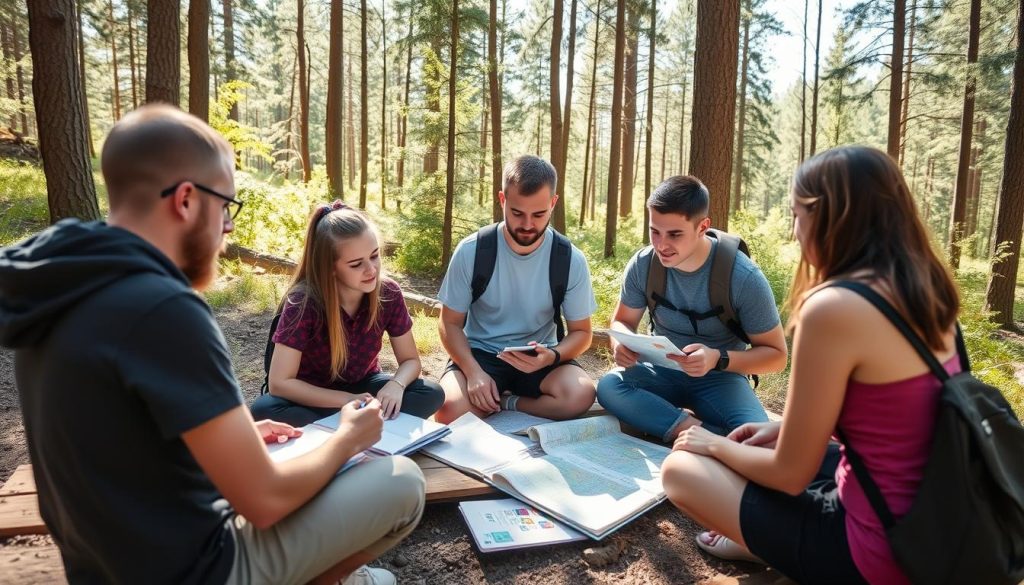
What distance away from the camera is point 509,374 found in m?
3.83

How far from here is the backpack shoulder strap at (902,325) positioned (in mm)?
1518

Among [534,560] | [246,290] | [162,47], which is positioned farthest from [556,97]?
[534,560]

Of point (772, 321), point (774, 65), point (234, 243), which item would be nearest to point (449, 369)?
point (772, 321)

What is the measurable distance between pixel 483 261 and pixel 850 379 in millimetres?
2399

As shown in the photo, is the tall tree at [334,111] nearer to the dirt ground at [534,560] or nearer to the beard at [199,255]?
the dirt ground at [534,560]

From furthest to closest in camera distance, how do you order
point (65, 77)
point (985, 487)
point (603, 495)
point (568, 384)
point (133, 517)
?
point (65, 77), point (568, 384), point (603, 495), point (985, 487), point (133, 517)

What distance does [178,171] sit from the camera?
1.39m

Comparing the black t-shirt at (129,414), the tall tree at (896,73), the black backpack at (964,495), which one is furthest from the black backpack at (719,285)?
the tall tree at (896,73)

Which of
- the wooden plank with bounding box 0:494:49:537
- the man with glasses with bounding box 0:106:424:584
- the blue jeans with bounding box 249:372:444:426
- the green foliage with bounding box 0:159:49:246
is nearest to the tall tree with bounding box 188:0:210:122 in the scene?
the green foliage with bounding box 0:159:49:246

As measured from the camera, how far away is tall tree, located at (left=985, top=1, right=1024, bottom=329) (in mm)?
9227

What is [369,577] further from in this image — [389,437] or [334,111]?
[334,111]

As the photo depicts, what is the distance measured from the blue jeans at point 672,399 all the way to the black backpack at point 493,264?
64 cm

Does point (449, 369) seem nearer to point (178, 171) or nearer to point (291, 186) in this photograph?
point (178, 171)

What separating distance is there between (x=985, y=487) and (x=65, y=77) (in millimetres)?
8003
